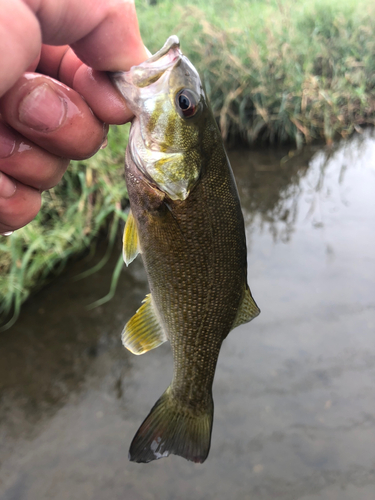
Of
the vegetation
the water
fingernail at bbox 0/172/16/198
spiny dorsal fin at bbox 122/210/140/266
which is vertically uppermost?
fingernail at bbox 0/172/16/198

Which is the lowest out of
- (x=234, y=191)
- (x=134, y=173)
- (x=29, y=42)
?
(x=234, y=191)

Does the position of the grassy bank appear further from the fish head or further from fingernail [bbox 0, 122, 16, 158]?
fingernail [bbox 0, 122, 16, 158]

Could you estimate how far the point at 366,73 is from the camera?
676 cm

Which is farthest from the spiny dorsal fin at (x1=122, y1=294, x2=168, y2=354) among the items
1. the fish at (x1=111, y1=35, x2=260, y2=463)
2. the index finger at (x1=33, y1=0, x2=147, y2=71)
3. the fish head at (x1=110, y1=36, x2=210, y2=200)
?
the index finger at (x1=33, y1=0, x2=147, y2=71)

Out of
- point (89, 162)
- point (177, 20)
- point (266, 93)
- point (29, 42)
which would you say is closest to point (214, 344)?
point (29, 42)

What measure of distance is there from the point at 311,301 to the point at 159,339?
238 cm

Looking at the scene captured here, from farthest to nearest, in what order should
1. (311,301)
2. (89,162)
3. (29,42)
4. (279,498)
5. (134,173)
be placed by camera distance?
(89,162) < (311,301) < (279,498) < (134,173) < (29,42)

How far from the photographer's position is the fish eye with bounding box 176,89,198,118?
1.23m

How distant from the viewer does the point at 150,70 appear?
1.19 m

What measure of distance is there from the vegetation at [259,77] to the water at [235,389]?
0.80 metres

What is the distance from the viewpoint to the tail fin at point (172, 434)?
1.44 meters

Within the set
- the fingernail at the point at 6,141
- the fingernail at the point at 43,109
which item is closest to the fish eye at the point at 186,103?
the fingernail at the point at 43,109

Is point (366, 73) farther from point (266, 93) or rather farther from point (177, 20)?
point (177, 20)

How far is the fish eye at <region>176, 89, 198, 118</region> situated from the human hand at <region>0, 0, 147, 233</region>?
0.18 m
